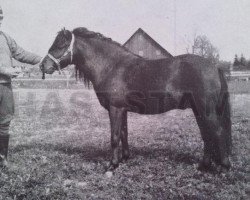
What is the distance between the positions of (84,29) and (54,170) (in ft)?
9.87

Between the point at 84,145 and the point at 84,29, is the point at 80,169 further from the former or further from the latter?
the point at 84,29

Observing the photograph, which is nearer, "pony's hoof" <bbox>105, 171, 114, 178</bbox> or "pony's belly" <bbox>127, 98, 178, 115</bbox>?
"pony's hoof" <bbox>105, 171, 114, 178</bbox>

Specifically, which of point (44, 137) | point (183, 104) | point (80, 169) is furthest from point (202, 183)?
point (44, 137)

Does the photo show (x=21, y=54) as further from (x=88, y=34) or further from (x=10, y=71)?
(x=88, y=34)

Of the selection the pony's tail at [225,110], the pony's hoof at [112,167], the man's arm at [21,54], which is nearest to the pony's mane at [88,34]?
the man's arm at [21,54]

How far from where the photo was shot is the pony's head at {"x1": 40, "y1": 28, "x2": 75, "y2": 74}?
21.1ft

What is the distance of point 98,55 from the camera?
657 centimetres

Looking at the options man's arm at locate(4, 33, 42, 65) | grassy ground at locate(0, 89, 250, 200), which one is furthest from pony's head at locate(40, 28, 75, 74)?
grassy ground at locate(0, 89, 250, 200)

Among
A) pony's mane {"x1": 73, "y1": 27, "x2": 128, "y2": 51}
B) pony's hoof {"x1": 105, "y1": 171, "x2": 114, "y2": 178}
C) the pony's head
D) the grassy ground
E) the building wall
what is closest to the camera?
the grassy ground

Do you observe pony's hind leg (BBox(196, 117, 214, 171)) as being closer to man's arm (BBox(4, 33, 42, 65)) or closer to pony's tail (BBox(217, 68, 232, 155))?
pony's tail (BBox(217, 68, 232, 155))

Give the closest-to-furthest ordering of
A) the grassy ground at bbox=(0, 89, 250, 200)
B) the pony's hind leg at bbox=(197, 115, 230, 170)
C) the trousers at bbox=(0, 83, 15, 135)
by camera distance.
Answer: the grassy ground at bbox=(0, 89, 250, 200) → the pony's hind leg at bbox=(197, 115, 230, 170) → the trousers at bbox=(0, 83, 15, 135)

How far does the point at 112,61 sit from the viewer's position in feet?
21.2

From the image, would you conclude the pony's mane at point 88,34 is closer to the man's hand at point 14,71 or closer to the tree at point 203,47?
the man's hand at point 14,71

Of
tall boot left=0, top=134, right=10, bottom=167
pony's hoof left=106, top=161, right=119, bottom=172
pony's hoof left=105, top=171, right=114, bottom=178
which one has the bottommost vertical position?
pony's hoof left=105, top=171, right=114, bottom=178
